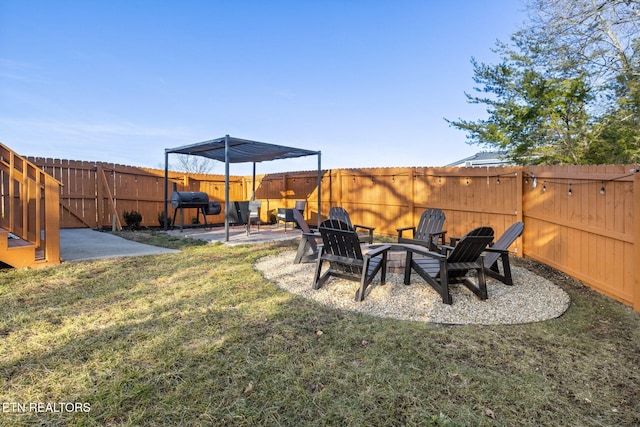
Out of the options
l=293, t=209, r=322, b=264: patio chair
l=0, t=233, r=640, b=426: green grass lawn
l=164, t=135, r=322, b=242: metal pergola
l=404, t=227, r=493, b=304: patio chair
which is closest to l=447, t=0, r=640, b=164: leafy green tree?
l=164, t=135, r=322, b=242: metal pergola

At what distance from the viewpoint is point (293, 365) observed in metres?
2.20

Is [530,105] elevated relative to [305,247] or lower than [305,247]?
elevated

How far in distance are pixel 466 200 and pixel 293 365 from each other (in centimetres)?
621

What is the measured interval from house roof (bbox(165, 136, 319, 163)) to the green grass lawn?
4798 mm

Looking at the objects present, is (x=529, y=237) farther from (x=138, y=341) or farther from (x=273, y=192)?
(x=273, y=192)

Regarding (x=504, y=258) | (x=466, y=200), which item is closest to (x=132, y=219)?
(x=466, y=200)

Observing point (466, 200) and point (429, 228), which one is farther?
point (466, 200)

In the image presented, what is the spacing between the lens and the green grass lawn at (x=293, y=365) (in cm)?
173

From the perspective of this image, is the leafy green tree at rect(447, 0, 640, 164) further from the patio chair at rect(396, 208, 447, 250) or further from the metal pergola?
the metal pergola

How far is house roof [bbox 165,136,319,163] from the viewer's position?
7.75 metres

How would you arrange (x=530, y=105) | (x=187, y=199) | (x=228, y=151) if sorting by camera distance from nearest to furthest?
(x=228, y=151) < (x=187, y=199) < (x=530, y=105)

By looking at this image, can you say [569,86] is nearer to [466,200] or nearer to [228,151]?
[466,200]

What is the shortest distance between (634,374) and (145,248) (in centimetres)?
726

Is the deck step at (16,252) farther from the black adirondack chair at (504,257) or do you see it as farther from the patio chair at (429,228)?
the black adirondack chair at (504,257)
